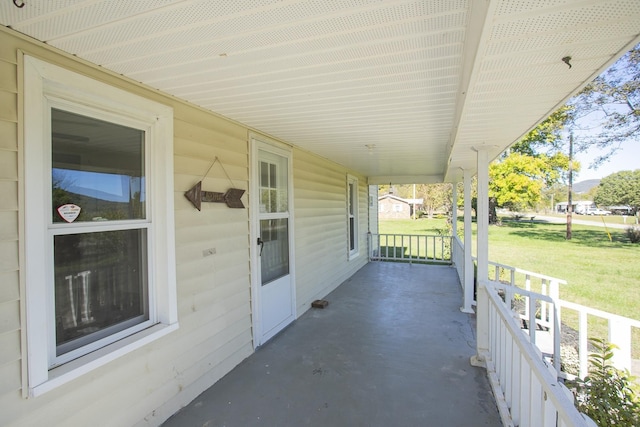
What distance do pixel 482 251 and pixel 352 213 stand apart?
462 cm

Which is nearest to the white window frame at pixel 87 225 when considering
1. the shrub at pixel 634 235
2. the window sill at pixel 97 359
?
the window sill at pixel 97 359

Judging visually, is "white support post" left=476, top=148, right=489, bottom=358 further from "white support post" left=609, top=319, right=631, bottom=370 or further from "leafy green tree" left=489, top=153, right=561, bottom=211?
"leafy green tree" left=489, top=153, right=561, bottom=211

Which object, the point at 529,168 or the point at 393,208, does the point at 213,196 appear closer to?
the point at 529,168

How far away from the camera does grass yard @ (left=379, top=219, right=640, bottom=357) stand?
6.36m

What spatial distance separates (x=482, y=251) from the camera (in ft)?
10.6

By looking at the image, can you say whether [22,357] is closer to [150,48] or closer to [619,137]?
[150,48]

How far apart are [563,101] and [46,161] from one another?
2.86m

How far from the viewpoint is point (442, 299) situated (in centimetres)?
536

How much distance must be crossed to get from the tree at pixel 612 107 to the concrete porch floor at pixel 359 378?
8194mm

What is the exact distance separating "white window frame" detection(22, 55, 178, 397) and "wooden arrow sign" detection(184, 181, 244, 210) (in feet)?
0.72

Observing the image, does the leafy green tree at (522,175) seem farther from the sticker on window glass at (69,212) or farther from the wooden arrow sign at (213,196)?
the sticker on window glass at (69,212)

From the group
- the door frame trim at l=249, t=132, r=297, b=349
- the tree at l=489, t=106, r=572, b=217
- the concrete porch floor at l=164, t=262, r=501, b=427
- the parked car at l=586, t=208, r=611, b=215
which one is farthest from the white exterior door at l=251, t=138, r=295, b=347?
the parked car at l=586, t=208, r=611, b=215

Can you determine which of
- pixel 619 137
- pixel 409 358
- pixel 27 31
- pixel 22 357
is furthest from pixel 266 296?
pixel 619 137

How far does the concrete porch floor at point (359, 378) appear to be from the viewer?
93.2 inches
